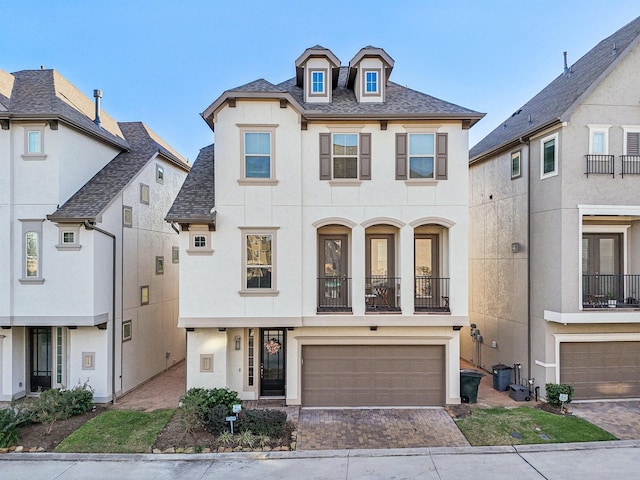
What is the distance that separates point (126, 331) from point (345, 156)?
8.99 m

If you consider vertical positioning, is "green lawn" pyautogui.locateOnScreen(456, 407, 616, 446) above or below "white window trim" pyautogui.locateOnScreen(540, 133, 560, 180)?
below

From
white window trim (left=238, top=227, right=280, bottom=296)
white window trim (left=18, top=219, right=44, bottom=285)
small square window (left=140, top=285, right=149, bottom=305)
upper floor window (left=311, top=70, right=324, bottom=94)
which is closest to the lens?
white window trim (left=238, top=227, right=280, bottom=296)

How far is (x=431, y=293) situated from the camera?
1193 centimetres

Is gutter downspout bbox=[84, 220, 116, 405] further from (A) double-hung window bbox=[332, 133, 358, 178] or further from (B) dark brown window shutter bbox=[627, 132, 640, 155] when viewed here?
(B) dark brown window shutter bbox=[627, 132, 640, 155]

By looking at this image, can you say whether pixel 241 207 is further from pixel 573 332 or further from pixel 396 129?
pixel 573 332

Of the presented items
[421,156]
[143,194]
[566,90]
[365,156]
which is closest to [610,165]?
[566,90]

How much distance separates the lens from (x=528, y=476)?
25.2 ft

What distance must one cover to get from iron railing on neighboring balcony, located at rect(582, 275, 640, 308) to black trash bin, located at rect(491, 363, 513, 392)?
3.19 m

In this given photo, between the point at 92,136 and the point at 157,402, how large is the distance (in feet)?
28.6

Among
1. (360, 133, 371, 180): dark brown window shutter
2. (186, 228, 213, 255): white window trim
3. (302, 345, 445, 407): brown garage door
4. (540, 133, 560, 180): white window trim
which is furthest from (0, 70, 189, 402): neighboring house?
(540, 133, 560, 180): white window trim

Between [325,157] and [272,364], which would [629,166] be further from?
[272,364]

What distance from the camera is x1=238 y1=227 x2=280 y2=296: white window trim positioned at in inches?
428

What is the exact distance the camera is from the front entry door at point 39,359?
1230 cm

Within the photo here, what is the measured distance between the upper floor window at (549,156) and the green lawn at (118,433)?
13.0 metres
